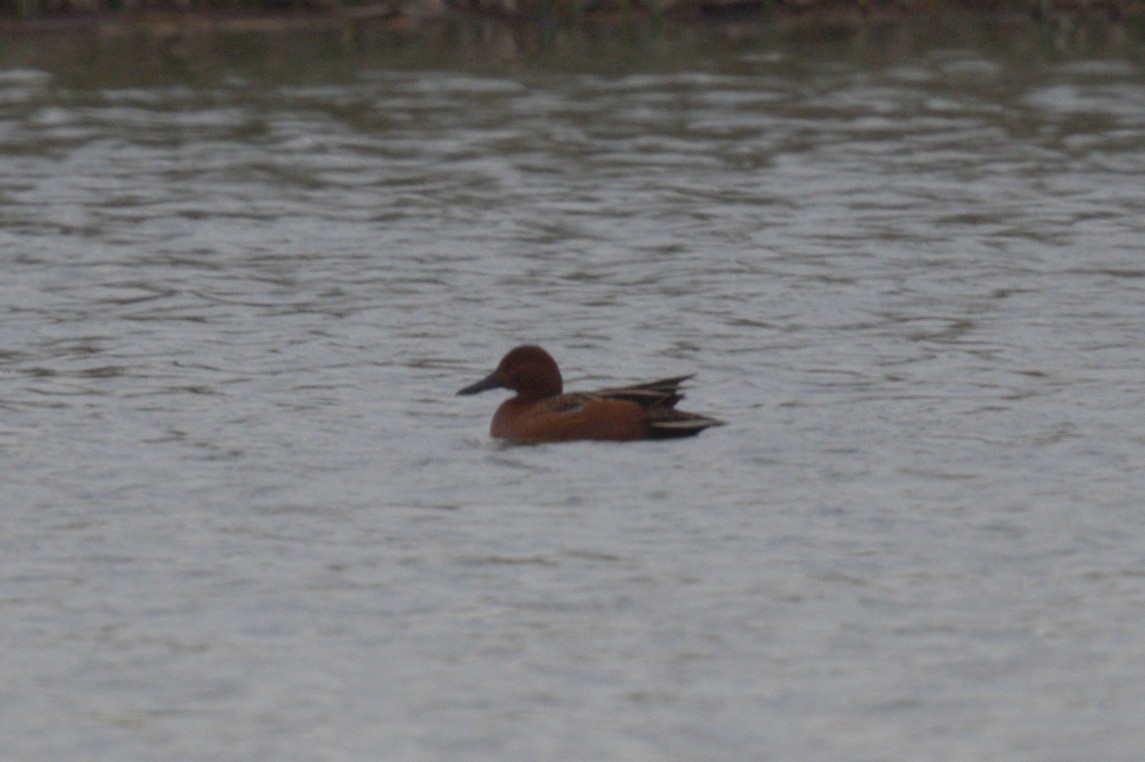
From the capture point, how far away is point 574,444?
1157 centimetres

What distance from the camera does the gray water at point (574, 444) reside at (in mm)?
7809

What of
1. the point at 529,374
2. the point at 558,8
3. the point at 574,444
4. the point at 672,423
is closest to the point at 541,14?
the point at 558,8

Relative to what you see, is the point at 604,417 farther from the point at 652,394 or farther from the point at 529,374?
the point at 529,374

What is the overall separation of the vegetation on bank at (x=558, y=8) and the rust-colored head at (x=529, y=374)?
1850cm

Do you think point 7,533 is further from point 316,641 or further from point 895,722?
point 895,722

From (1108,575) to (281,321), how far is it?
6937mm

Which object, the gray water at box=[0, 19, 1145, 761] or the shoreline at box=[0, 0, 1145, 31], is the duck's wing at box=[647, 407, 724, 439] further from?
the shoreline at box=[0, 0, 1145, 31]

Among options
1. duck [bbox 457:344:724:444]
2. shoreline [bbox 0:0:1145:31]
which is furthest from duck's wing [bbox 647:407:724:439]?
shoreline [bbox 0:0:1145:31]

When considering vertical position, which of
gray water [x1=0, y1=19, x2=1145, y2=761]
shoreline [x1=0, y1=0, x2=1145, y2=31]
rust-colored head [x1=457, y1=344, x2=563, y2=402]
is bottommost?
gray water [x1=0, y1=19, x2=1145, y2=761]

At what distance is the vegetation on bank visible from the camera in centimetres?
2972

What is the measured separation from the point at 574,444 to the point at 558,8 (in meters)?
19.9

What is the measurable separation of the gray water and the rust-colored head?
1.16 feet

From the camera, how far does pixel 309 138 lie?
2300 cm

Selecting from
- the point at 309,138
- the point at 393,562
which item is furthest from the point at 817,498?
the point at 309,138
